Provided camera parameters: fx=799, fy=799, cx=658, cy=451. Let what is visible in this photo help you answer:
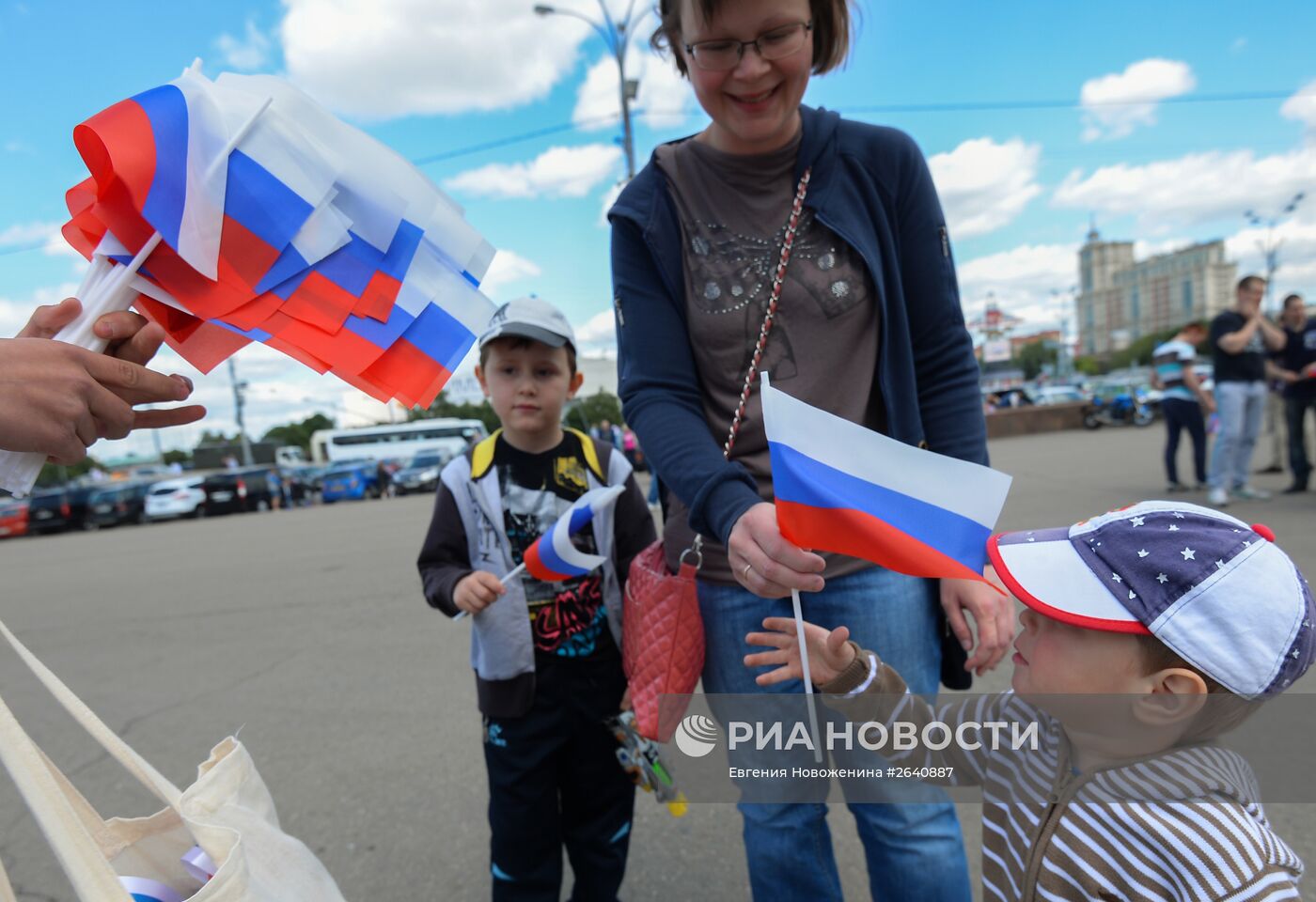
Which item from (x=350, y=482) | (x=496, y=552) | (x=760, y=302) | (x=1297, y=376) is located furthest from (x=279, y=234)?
(x=350, y=482)

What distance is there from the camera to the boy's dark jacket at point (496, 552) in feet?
6.36

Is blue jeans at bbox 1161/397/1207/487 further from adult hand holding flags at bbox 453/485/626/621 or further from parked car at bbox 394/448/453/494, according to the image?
parked car at bbox 394/448/453/494

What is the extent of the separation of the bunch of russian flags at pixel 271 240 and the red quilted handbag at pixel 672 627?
Answer: 521 mm

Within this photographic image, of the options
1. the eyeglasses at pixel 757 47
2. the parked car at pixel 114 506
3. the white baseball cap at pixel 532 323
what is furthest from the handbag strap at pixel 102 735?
the parked car at pixel 114 506

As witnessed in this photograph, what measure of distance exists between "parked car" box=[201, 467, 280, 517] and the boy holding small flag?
22.5m

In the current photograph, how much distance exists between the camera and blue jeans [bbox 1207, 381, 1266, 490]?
6266 millimetres

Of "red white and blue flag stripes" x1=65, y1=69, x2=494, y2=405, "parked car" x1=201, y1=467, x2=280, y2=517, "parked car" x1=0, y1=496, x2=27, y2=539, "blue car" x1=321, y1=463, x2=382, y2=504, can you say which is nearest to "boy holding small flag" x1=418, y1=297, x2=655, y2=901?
"red white and blue flag stripes" x1=65, y1=69, x2=494, y2=405

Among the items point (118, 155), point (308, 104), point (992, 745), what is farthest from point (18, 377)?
point (992, 745)

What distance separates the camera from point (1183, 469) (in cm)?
902

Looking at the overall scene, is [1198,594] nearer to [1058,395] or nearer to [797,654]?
[797,654]

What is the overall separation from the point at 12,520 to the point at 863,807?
24941 millimetres

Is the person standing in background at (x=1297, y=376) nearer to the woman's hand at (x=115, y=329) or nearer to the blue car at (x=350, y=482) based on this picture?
the woman's hand at (x=115, y=329)

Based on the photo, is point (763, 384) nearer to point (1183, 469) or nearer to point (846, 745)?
point (846, 745)

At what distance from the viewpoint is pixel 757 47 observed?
1.37 m
